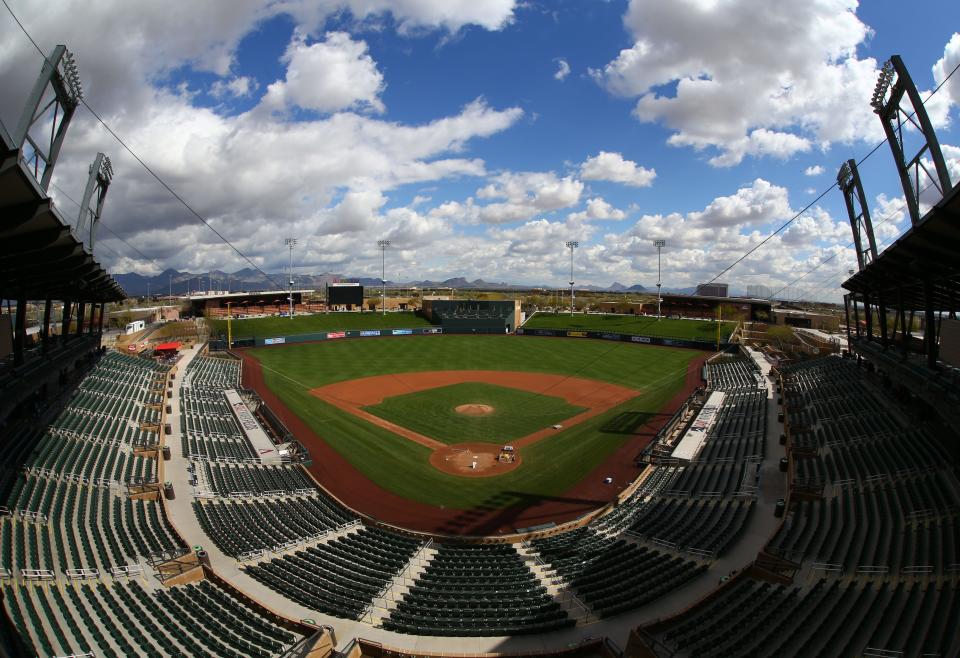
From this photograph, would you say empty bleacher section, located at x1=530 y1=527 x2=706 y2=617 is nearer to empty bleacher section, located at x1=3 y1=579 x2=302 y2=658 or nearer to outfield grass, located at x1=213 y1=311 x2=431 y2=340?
empty bleacher section, located at x1=3 y1=579 x2=302 y2=658

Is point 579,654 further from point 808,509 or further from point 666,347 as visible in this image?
point 666,347

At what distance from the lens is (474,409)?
44781mm

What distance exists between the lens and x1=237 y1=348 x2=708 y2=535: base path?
24.8 metres

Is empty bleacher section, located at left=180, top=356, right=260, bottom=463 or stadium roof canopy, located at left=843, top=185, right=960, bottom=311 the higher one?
Result: stadium roof canopy, located at left=843, top=185, right=960, bottom=311

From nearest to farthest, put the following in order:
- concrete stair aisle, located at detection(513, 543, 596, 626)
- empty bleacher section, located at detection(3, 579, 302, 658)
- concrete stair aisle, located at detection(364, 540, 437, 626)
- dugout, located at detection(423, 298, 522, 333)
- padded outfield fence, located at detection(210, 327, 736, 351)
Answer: empty bleacher section, located at detection(3, 579, 302, 658), concrete stair aisle, located at detection(513, 543, 596, 626), concrete stair aisle, located at detection(364, 540, 437, 626), padded outfield fence, located at detection(210, 327, 736, 351), dugout, located at detection(423, 298, 522, 333)

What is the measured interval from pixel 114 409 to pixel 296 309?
83202mm

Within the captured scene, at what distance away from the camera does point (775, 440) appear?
1225 inches

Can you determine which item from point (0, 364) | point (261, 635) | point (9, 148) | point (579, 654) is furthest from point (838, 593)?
point (0, 364)

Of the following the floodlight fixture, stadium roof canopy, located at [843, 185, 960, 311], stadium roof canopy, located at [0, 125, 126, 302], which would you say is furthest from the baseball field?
the floodlight fixture

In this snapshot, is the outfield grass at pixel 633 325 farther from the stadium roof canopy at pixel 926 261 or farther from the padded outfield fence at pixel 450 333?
the stadium roof canopy at pixel 926 261

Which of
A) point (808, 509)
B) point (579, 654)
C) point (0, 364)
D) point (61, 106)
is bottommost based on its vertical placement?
point (579, 654)

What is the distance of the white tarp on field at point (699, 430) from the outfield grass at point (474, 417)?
10.5 meters

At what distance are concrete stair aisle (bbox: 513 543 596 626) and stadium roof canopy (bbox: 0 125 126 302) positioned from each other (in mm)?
18425

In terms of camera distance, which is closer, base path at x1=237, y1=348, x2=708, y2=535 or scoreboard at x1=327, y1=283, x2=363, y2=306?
base path at x1=237, y1=348, x2=708, y2=535
